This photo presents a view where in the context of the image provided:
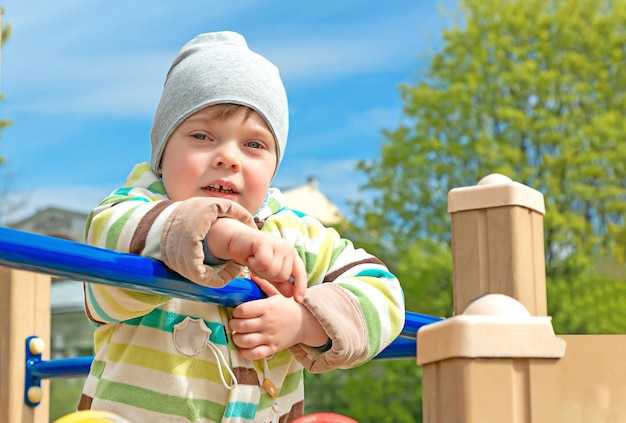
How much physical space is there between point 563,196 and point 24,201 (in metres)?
10.6

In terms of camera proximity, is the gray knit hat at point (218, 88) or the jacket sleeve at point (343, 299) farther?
the gray knit hat at point (218, 88)

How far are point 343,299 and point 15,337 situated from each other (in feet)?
6.36

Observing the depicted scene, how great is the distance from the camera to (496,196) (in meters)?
2.21

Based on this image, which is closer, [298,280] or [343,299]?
[298,280]

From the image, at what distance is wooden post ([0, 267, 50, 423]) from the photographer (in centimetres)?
329

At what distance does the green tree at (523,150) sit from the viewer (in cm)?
1402

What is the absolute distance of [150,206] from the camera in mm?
1606

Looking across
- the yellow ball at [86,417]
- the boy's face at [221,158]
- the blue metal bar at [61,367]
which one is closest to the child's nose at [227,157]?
the boy's face at [221,158]

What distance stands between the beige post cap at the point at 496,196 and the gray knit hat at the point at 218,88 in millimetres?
520

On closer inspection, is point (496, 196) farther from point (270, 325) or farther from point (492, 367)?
point (492, 367)

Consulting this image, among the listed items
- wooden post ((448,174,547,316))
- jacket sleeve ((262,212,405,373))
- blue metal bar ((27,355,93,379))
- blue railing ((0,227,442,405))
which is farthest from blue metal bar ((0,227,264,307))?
blue metal bar ((27,355,93,379))

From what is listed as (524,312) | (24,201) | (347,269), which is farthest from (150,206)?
(24,201)

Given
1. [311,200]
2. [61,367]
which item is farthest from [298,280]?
[311,200]

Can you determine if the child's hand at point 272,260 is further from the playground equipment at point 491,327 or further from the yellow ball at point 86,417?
the yellow ball at point 86,417
